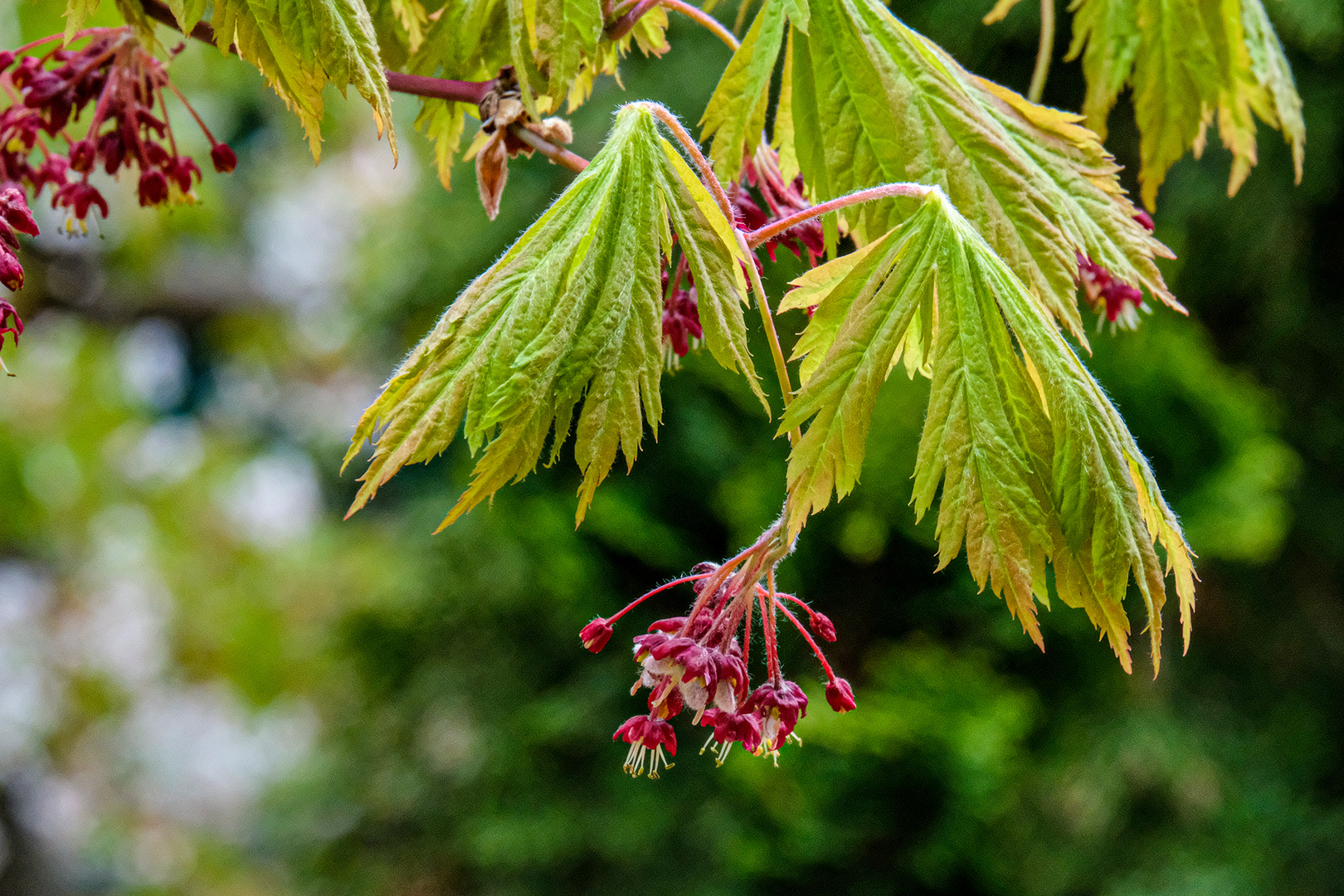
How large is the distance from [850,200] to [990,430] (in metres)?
0.14

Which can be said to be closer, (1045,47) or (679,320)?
(679,320)

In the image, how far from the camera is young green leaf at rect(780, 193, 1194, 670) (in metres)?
0.49

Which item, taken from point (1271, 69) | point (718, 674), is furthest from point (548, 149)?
point (1271, 69)

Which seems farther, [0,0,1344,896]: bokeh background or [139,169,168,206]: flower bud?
[0,0,1344,896]: bokeh background

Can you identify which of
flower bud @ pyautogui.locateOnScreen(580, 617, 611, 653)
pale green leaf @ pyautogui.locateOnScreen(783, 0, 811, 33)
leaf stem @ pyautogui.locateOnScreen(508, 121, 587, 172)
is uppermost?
pale green leaf @ pyautogui.locateOnScreen(783, 0, 811, 33)

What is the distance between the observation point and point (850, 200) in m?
0.51

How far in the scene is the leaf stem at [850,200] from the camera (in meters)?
0.51

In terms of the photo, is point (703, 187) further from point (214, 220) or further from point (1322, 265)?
point (214, 220)

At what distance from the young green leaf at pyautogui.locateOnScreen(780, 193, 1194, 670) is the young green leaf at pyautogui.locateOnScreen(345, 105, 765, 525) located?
0.17ft

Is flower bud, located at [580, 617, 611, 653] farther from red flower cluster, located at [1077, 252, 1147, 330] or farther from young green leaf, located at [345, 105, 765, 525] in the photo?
red flower cluster, located at [1077, 252, 1147, 330]

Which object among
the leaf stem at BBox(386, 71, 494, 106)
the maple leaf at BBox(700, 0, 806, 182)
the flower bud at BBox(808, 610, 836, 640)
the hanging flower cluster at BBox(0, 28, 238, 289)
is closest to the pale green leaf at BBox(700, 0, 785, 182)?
the maple leaf at BBox(700, 0, 806, 182)

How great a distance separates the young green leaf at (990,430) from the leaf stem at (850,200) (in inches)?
0.5

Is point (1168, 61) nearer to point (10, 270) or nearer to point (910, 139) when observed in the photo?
point (910, 139)

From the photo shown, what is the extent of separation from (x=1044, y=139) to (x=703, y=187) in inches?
9.8
